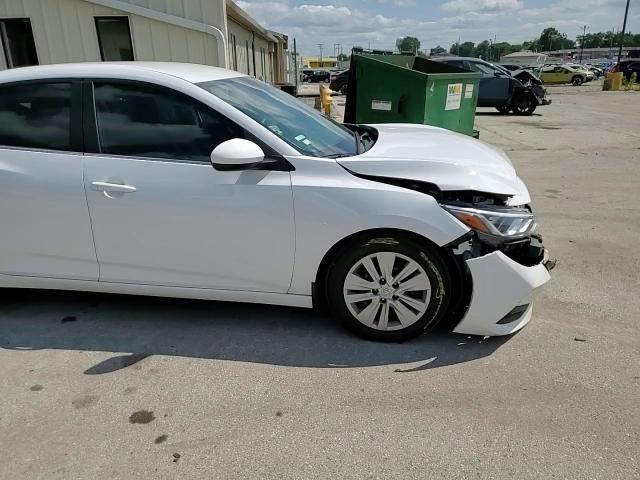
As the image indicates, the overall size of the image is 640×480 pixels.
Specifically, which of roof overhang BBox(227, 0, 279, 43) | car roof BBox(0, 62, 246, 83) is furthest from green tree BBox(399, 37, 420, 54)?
car roof BBox(0, 62, 246, 83)

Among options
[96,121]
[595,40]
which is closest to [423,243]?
[96,121]

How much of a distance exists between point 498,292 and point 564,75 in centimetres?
4184

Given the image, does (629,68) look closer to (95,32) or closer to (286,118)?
(95,32)

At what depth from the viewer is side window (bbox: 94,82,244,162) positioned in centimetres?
289

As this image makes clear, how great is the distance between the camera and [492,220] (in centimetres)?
268

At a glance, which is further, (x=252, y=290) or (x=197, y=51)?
(x=197, y=51)

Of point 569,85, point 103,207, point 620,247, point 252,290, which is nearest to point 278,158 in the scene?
point 252,290

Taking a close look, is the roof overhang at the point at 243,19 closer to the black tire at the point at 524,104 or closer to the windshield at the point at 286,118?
the windshield at the point at 286,118

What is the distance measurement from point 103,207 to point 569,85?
41.4 metres

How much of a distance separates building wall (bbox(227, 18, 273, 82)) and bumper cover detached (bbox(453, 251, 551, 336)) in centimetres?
903

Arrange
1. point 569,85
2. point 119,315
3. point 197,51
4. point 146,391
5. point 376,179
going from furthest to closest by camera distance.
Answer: point 569,85, point 197,51, point 119,315, point 376,179, point 146,391

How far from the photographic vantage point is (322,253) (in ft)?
9.28

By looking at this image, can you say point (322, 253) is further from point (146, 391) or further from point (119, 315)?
point (119, 315)

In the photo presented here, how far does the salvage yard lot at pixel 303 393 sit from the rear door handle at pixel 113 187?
37.3 inches
